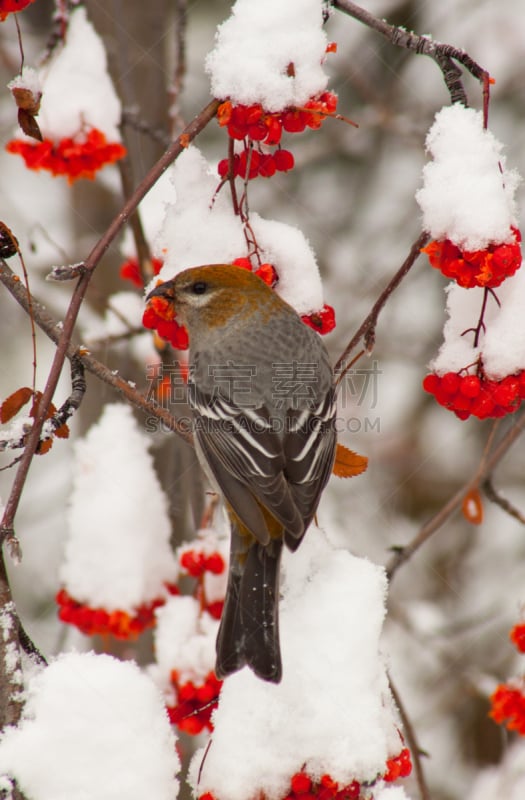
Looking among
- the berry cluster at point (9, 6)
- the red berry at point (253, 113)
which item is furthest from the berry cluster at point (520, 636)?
the berry cluster at point (9, 6)

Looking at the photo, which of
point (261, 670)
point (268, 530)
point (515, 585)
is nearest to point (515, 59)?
point (515, 585)

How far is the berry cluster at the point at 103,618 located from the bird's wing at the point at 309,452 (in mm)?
1002

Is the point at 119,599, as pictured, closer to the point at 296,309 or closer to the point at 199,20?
the point at 296,309

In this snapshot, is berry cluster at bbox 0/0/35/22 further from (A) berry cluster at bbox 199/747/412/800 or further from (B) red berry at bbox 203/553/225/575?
(A) berry cluster at bbox 199/747/412/800

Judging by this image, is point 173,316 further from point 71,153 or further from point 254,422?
point 71,153

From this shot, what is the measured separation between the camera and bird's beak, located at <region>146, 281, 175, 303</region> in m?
3.08

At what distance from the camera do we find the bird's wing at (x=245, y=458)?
10.0 feet

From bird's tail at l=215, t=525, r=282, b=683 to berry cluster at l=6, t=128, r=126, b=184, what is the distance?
5.34 feet

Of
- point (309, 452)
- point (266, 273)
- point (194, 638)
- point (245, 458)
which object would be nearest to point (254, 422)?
point (245, 458)

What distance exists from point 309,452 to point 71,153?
158cm

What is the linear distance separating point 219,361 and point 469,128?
1523 mm

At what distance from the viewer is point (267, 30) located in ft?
8.86

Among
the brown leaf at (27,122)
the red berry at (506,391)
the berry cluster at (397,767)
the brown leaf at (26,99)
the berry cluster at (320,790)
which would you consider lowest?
the berry cluster at (320,790)

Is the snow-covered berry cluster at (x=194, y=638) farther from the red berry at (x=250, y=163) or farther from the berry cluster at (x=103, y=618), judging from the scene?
the red berry at (x=250, y=163)
